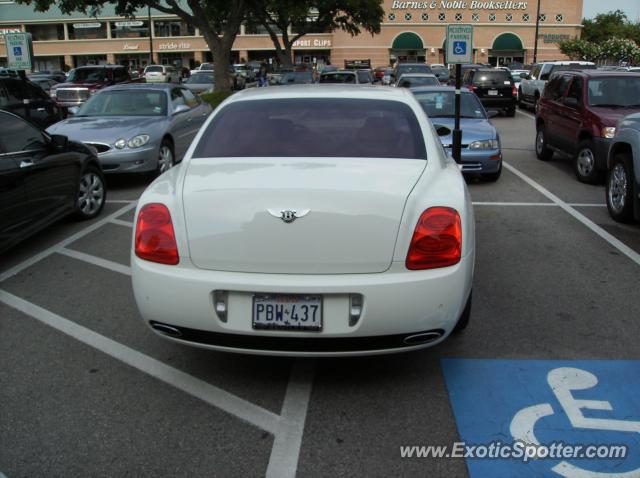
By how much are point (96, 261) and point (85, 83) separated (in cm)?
1816

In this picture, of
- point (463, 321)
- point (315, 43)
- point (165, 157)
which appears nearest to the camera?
point (463, 321)

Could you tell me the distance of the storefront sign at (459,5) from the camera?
2881 inches

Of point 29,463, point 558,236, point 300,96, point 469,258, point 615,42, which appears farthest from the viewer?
point 615,42

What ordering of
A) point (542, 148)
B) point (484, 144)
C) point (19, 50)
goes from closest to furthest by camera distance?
point (484, 144), point (542, 148), point (19, 50)

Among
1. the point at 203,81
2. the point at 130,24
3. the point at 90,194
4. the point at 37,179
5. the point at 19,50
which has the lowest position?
the point at 90,194

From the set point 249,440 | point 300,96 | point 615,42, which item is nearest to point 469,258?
point 249,440

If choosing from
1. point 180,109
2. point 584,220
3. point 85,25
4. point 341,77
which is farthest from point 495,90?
point 85,25

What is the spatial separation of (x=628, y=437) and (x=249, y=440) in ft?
5.87

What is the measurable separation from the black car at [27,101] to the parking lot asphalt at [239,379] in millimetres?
8351

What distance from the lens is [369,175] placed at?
368 cm

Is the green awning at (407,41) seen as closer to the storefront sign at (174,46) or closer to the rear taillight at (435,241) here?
the storefront sign at (174,46)

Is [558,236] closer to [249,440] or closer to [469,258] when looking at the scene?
[469,258]

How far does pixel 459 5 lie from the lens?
73750 millimetres

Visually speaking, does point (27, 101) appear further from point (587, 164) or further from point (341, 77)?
point (341, 77)
